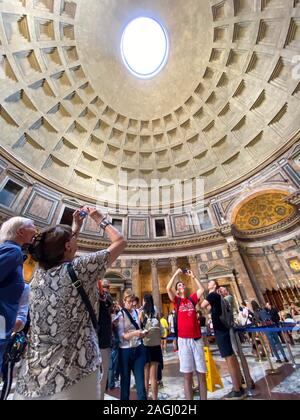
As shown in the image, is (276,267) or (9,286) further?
(276,267)

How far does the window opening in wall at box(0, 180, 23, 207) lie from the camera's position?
522 inches

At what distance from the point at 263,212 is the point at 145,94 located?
51.9ft

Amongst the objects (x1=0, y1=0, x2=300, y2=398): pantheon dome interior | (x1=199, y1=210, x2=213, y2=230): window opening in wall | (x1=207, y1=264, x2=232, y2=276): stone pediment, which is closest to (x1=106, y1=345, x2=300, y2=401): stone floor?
(x1=0, y1=0, x2=300, y2=398): pantheon dome interior

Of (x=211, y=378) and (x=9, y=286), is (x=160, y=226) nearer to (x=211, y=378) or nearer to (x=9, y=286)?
(x=211, y=378)

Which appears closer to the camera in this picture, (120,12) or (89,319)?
(89,319)

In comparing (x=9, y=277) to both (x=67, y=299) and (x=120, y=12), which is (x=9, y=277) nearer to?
(x=67, y=299)

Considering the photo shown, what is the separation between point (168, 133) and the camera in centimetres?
2117

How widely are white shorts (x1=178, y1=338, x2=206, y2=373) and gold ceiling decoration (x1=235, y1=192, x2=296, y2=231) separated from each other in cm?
1491

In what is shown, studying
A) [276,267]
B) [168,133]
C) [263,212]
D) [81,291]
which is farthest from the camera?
[168,133]

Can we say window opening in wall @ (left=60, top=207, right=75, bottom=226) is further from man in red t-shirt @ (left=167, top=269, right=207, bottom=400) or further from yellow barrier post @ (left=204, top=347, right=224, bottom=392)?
yellow barrier post @ (left=204, top=347, right=224, bottom=392)

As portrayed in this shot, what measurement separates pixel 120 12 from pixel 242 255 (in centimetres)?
2186

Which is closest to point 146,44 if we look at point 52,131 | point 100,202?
point 52,131

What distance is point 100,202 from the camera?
1844 cm

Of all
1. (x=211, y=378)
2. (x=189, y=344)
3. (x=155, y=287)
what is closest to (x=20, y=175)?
(x=155, y=287)
